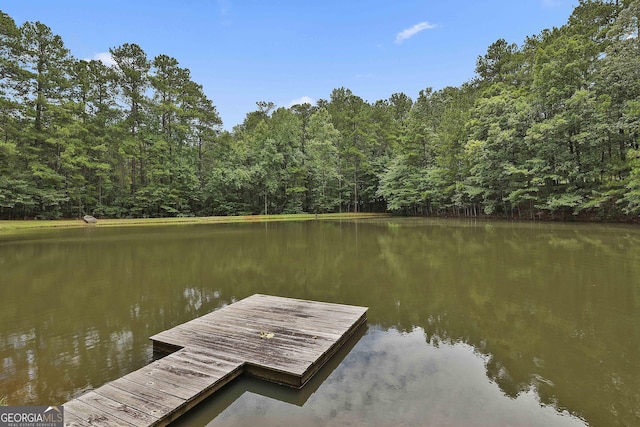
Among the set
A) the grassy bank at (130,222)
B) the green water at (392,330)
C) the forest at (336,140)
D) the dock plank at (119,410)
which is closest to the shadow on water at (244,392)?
the green water at (392,330)

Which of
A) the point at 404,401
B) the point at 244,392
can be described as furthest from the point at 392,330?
the point at 244,392

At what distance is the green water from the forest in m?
13.4

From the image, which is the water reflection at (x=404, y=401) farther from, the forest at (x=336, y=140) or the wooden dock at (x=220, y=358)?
the forest at (x=336, y=140)

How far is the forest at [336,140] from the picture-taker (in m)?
19.0

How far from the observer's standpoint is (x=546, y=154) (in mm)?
21031

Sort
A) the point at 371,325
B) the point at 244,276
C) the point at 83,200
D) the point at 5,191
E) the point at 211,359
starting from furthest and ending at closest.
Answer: the point at 83,200, the point at 5,191, the point at 244,276, the point at 371,325, the point at 211,359

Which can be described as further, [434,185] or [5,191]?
[434,185]

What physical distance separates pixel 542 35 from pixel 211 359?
1312 inches

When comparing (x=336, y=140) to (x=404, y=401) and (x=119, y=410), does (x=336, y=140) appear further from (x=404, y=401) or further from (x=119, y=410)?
(x=119, y=410)

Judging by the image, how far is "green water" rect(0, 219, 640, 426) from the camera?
8.82 feet

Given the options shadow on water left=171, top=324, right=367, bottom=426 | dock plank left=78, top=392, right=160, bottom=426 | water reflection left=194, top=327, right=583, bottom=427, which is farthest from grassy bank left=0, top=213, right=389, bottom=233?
water reflection left=194, top=327, right=583, bottom=427

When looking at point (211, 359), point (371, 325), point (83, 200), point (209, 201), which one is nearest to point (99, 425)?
point (211, 359)

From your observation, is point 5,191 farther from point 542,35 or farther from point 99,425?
point 542,35

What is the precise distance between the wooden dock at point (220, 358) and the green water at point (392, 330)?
17 cm
